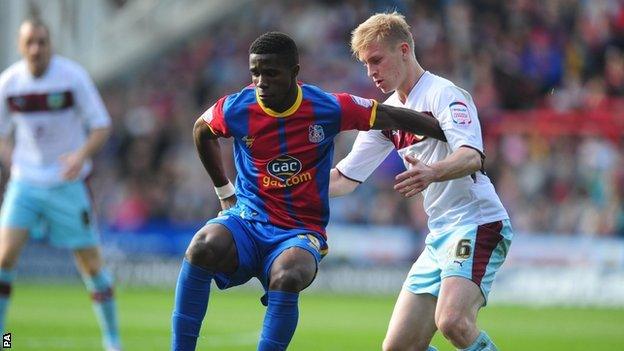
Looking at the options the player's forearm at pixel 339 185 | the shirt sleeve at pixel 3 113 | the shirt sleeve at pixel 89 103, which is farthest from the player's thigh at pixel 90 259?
the player's forearm at pixel 339 185

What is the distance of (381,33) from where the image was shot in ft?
25.1

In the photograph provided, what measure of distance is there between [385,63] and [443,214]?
1.03 meters

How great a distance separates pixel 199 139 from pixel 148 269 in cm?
1293

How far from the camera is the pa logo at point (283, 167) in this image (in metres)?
7.49

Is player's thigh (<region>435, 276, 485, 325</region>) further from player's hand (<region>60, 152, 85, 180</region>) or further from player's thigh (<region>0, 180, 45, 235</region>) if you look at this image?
player's thigh (<region>0, 180, 45, 235</region>)

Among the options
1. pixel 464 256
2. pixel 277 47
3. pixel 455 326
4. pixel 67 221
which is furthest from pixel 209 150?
pixel 67 221

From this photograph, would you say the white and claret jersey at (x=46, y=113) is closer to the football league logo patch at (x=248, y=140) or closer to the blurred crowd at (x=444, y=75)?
the football league logo patch at (x=248, y=140)

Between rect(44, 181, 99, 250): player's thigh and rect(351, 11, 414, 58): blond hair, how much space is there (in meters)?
4.15

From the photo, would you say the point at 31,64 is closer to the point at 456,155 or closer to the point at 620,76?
the point at 456,155

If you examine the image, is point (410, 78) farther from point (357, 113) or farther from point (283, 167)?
point (283, 167)

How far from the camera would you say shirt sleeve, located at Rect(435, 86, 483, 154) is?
291 inches

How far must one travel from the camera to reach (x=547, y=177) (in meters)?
20.4

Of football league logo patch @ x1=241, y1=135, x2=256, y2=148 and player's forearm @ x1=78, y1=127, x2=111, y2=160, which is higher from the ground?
football league logo patch @ x1=241, y1=135, x2=256, y2=148

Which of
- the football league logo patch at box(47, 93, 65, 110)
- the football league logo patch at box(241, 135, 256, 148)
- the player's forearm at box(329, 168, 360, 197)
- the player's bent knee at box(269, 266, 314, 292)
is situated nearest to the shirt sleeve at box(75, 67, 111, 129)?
the football league logo patch at box(47, 93, 65, 110)
